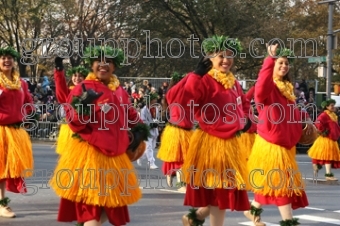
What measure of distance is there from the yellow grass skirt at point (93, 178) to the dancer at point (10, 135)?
102 inches

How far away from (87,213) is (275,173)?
2.41 m

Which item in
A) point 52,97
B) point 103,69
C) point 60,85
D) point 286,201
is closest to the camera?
point 103,69

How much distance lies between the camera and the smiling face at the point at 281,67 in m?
7.83

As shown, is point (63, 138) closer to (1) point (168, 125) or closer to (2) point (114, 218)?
(1) point (168, 125)

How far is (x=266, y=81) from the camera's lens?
750cm

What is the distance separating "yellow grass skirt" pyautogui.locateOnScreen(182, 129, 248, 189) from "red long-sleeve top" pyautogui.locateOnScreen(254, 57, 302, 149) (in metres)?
0.49

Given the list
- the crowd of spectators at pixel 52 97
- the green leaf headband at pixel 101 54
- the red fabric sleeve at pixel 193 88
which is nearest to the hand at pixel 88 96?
the green leaf headband at pixel 101 54

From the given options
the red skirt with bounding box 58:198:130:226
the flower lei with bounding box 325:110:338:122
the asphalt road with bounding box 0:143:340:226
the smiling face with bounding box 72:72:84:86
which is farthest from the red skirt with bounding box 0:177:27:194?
the flower lei with bounding box 325:110:338:122

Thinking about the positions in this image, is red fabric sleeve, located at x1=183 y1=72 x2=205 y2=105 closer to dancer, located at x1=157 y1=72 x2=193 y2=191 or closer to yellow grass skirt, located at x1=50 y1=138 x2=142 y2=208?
yellow grass skirt, located at x1=50 y1=138 x2=142 y2=208

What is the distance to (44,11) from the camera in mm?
32406

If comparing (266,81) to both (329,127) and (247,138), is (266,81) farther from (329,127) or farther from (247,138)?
(329,127)

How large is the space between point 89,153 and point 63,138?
554cm

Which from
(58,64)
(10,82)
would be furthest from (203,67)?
(10,82)

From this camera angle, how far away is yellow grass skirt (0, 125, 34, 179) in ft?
29.2
